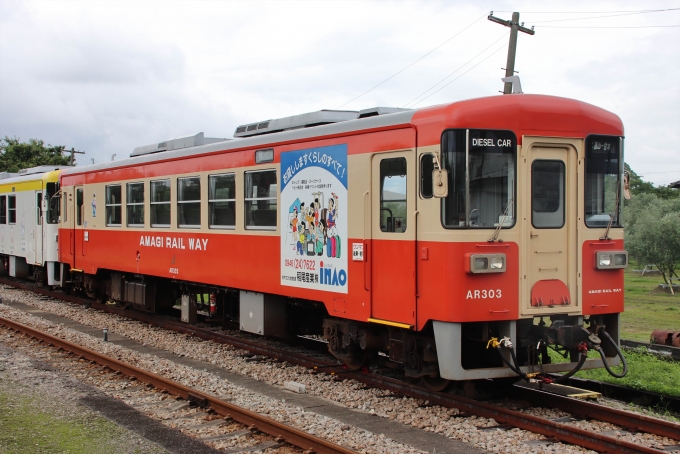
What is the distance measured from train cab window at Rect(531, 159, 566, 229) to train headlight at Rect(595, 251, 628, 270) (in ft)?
1.88

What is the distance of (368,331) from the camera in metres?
8.67

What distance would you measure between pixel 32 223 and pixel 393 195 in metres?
14.4

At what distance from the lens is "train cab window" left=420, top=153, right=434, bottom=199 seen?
7.41 metres

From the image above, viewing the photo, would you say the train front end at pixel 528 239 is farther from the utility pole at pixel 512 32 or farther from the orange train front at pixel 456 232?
the utility pole at pixel 512 32

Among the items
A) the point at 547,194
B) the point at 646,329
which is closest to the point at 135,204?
the point at 547,194

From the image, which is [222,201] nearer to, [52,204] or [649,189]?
[52,204]

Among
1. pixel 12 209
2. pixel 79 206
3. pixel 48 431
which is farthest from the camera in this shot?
pixel 12 209

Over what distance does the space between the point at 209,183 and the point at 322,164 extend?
125 inches

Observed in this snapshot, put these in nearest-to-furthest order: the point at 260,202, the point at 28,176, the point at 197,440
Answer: the point at 197,440 → the point at 260,202 → the point at 28,176

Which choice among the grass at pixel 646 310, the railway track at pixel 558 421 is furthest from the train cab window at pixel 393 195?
the grass at pixel 646 310


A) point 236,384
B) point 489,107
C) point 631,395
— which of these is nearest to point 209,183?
point 236,384

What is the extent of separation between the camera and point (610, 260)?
7820mm

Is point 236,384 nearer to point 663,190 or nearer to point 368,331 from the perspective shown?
point 368,331

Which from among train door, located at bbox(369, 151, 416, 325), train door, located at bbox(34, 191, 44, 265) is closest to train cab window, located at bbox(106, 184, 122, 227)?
train door, located at bbox(34, 191, 44, 265)
